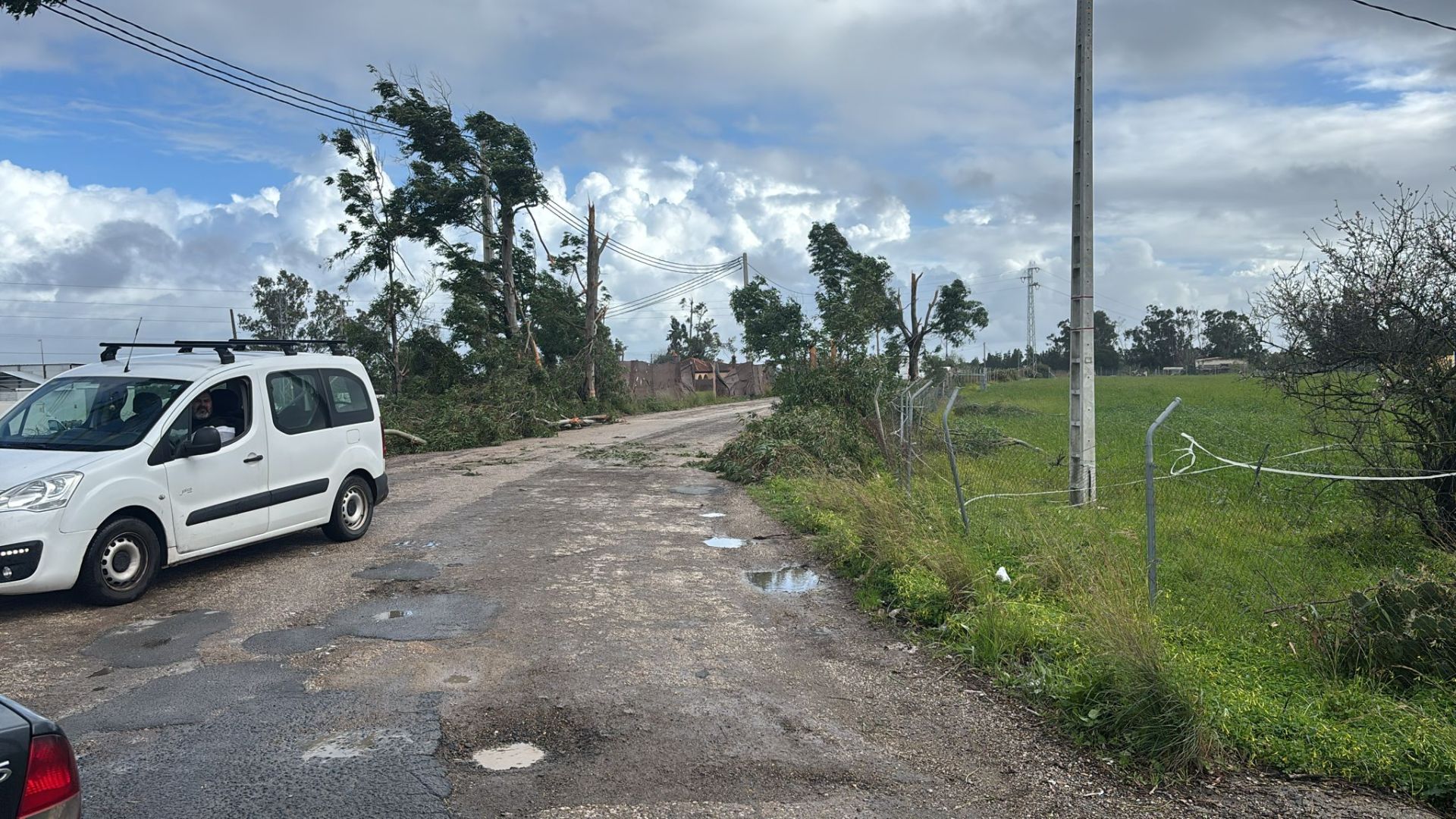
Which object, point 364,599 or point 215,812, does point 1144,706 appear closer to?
point 215,812

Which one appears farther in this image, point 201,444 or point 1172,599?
point 201,444

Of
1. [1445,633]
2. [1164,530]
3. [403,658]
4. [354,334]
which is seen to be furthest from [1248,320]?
[354,334]

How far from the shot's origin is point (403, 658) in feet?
19.8

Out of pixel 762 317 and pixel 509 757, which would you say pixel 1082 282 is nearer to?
pixel 509 757

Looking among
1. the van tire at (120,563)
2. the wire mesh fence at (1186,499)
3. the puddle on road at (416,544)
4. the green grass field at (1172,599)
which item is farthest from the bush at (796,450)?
the van tire at (120,563)

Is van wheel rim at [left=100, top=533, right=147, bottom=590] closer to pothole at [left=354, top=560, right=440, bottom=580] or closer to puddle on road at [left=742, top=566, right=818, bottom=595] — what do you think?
pothole at [left=354, top=560, right=440, bottom=580]

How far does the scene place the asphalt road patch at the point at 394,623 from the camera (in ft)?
20.9

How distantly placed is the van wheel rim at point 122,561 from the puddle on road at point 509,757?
4.13 m

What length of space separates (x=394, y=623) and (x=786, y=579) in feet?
11.1

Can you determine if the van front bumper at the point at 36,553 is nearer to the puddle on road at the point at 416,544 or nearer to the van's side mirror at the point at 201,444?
the van's side mirror at the point at 201,444

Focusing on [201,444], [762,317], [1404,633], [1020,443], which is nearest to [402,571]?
[201,444]

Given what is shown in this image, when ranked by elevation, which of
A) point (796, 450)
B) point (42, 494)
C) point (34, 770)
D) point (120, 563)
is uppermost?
point (42, 494)

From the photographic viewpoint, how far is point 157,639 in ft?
21.1

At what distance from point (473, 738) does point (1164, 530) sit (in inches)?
314
